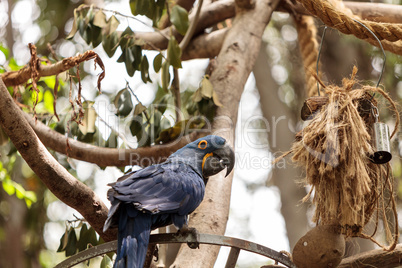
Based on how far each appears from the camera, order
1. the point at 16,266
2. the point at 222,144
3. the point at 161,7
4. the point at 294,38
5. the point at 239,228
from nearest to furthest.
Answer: the point at 222,144
the point at 161,7
the point at 16,266
the point at 294,38
the point at 239,228

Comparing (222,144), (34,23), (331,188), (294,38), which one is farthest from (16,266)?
(294,38)

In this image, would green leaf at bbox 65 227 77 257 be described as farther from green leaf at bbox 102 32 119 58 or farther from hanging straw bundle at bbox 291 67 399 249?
hanging straw bundle at bbox 291 67 399 249

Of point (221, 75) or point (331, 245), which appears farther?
point (221, 75)

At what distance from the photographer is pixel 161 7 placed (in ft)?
8.97

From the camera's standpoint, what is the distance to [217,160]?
2.08 m

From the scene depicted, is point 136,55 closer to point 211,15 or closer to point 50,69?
point 50,69

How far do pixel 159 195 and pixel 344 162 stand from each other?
72 centimetres

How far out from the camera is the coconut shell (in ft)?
5.46

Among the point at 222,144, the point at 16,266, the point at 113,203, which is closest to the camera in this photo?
the point at 113,203

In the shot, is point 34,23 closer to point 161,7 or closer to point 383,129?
point 161,7

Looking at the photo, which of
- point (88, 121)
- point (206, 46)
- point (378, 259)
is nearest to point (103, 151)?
point (88, 121)

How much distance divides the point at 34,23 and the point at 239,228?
15.6 feet

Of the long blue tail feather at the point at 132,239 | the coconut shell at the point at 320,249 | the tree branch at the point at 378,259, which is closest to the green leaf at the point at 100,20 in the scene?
the long blue tail feather at the point at 132,239

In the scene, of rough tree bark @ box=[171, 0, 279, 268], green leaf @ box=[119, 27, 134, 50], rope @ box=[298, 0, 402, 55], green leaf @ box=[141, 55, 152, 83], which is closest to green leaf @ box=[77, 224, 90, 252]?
rough tree bark @ box=[171, 0, 279, 268]
